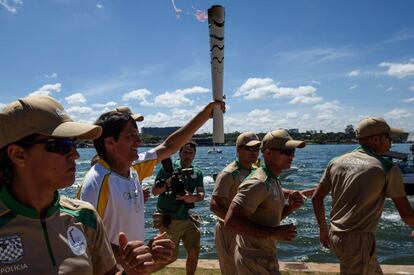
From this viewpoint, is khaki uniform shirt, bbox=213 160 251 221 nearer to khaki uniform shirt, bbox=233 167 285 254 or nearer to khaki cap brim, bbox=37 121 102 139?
khaki uniform shirt, bbox=233 167 285 254

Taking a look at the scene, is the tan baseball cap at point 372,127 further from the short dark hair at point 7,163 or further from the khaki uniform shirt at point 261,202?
the short dark hair at point 7,163

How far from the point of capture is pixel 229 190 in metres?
5.54

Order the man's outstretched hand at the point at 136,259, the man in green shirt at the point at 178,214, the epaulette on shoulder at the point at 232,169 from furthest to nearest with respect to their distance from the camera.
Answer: the man in green shirt at the point at 178,214, the epaulette on shoulder at the point at 232,169, the man's outstretched hand at the point at 136,259

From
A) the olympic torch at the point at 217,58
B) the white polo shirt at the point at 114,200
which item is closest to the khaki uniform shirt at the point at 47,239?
the white polo shirt at the point at 114,200

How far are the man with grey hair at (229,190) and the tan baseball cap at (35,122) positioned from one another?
3651mm

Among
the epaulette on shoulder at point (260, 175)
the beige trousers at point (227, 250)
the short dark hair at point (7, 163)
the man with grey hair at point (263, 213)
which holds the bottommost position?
the beige trousers at point (227, 250)

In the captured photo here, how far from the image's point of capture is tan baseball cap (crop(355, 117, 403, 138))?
195 inches

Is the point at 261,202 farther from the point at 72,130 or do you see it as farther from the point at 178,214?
the point at 178,214

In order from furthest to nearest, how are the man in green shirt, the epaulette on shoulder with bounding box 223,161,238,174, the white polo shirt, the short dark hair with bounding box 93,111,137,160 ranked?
the man in green shirt < the epaulette on shoulder with bounding box 223,161,238,174 < the short dark hair with bounding box 93,111,137,160 < the white polo shirt

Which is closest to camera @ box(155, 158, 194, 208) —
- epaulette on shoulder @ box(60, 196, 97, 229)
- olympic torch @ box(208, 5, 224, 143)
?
olympic torch @ box(208, 5, 224, 143)

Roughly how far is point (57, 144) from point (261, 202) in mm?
2381

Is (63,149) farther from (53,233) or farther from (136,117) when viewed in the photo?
(136,117)

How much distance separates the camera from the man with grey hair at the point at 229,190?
5.49 meters

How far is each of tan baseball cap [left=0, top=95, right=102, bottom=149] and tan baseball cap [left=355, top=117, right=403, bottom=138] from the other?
12.8ft
